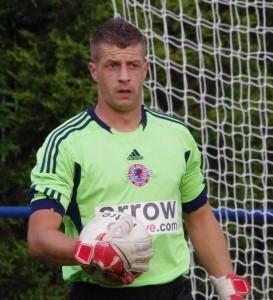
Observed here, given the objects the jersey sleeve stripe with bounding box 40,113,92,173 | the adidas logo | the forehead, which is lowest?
the adidas logo

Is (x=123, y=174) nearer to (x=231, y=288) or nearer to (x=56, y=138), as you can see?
(x=56, y=138)

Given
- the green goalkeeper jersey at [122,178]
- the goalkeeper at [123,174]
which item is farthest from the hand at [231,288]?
the green goalkeeper jersey at [122,178]

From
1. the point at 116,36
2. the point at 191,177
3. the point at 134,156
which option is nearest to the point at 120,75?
the point at 116,36

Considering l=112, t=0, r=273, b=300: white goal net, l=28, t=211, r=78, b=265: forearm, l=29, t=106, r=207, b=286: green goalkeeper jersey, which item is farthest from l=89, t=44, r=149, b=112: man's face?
l=112, t=0, r=273, b=300: white goal net

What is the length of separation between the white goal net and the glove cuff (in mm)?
2939

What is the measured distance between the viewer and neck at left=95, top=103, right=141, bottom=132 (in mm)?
4562

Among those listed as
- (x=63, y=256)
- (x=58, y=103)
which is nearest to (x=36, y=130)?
(x=58, y=103)

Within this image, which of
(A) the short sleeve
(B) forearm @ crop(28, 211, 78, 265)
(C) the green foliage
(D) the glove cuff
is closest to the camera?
(D) the glove cuff

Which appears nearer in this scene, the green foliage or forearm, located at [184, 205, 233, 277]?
forearm, located at [184, 205, 233, 277]

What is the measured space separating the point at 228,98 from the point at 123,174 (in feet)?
9.45

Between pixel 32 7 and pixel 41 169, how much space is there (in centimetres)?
402

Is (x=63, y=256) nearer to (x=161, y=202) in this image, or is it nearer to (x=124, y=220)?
(x=124, y=220)

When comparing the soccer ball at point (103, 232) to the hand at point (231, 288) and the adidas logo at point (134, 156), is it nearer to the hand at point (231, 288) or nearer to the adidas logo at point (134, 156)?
the adidas logo at point (134, 156)

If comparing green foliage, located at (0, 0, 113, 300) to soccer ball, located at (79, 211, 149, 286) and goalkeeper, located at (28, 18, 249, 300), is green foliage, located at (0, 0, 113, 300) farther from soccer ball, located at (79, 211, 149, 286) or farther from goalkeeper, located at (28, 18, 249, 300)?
soccer ball, located at (79, 211, 149, 286)
